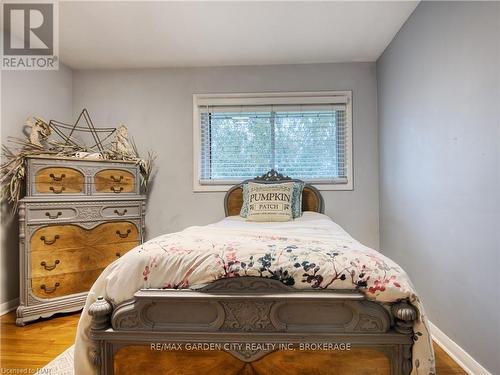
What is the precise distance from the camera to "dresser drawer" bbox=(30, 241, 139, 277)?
2.30 meters

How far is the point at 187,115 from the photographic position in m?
3.23

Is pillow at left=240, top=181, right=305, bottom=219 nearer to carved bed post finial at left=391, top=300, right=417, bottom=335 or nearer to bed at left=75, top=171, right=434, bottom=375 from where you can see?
bed at left=75, top=171, right=434, bottom=375

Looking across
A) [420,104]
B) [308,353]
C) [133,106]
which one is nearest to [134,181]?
[133,106]

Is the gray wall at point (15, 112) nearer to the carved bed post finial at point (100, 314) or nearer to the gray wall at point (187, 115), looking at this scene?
the gray wall at point (187, 115)

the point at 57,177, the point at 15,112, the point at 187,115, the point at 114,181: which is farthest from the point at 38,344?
the point at 187,115

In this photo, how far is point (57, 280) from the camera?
2.37 m

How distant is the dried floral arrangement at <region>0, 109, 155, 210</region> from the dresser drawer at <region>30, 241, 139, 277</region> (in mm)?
557

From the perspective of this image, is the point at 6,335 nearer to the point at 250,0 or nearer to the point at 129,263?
the point at 129,263

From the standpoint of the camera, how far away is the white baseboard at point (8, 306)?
2412 mm

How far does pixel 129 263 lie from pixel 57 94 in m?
2.82

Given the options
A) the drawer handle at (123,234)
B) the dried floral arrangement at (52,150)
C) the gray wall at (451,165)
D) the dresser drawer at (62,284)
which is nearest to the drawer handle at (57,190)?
the dried floral arrangement at (52,150)

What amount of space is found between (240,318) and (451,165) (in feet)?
5.20

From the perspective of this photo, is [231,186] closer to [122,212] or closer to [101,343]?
[122,212]

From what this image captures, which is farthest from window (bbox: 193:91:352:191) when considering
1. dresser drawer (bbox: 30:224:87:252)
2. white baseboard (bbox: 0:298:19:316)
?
white baseboard (bbox: 0:298:19:316)
